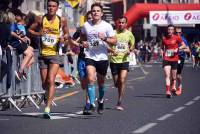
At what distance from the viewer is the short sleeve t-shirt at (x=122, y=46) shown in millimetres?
15855

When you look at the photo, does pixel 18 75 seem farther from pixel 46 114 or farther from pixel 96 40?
pixel 46 114

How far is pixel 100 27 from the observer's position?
46.3ft

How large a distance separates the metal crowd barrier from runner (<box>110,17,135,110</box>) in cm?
172

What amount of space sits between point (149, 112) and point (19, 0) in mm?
18848

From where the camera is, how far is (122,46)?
52.5 ft

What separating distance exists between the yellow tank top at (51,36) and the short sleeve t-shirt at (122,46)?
7.43 feet

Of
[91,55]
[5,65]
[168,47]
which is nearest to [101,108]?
[91,55]

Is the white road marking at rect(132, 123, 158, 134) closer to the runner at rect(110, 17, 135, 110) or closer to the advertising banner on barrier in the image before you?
the runner at rect(110, 17, 135, 110)

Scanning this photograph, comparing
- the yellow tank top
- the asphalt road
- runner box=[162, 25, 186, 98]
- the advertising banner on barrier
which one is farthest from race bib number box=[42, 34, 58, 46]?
the advertising banner on barrier

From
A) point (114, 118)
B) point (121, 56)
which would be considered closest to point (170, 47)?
point (121, 56)

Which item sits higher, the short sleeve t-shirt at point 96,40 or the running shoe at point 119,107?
the short sleeve t-shirt at point 96,40

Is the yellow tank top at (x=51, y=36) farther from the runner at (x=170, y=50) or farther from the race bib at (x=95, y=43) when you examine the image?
the runner at (x=170, y=50)

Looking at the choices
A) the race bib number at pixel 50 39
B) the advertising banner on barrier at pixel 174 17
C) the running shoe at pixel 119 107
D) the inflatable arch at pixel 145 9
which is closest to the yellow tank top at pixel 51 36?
the race bib number at pixel 50 39

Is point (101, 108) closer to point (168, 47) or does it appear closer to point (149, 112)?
point (149, 112)
